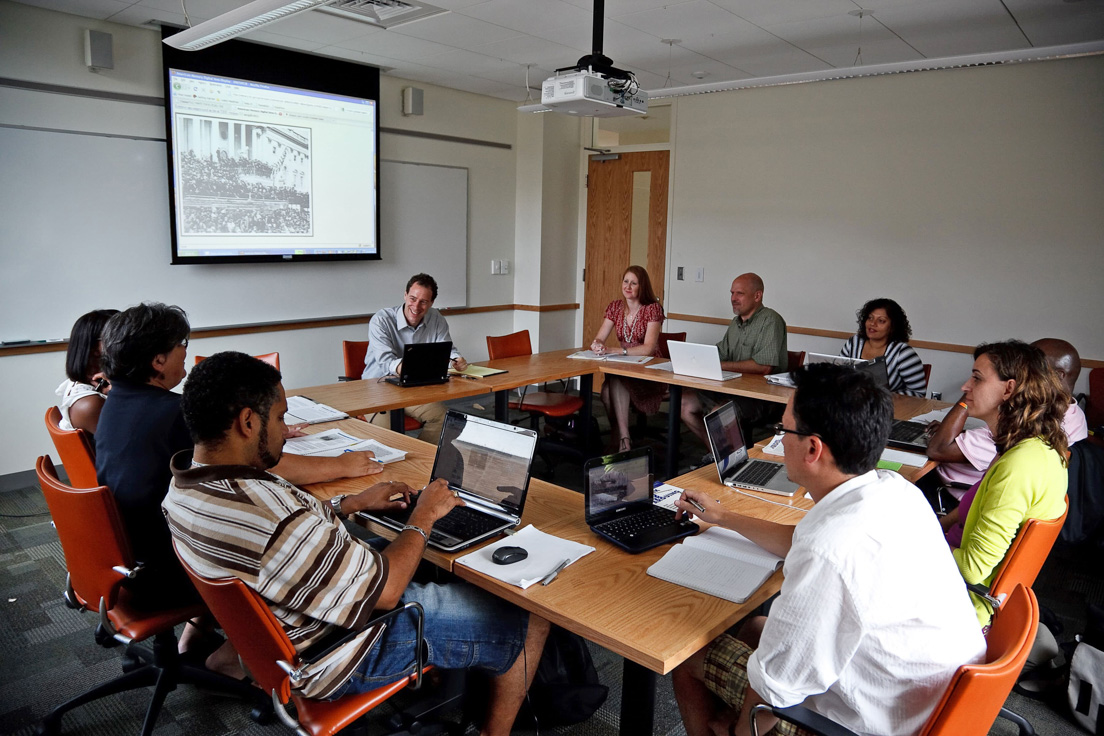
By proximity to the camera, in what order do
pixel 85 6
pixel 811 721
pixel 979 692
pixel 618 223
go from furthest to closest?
1. pixel 618 223
2. pixel 85 6
3. pixel 811 721
4. pixel 979 692

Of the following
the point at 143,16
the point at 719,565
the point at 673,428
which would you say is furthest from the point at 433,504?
the point at 143,16

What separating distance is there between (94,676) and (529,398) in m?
2.84

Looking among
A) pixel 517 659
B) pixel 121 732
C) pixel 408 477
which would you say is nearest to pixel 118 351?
pixel 408 477

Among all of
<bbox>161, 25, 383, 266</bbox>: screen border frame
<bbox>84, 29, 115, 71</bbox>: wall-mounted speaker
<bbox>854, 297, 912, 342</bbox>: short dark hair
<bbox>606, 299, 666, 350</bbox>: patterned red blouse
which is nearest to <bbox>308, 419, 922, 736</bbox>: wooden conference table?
<bbox>854, 297, 912, 342</bbox>: short dark hair

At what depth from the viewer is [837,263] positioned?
5.85 m

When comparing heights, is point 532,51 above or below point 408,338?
above

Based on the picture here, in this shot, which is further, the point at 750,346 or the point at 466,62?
the point at 466,62

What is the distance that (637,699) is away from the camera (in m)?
1.73

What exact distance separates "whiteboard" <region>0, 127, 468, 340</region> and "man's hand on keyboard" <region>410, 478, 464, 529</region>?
356cm

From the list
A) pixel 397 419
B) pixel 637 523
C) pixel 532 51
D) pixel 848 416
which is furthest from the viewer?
pixel 532 51

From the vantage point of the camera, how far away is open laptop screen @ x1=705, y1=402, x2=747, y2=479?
2465mm

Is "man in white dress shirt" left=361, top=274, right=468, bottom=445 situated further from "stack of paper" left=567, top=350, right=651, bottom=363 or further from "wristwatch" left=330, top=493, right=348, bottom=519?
"wristwatch" left=330, top=493, right=348, bottom=519

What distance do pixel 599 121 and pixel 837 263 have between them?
2780 mm

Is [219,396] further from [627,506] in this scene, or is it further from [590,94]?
[590,94]
